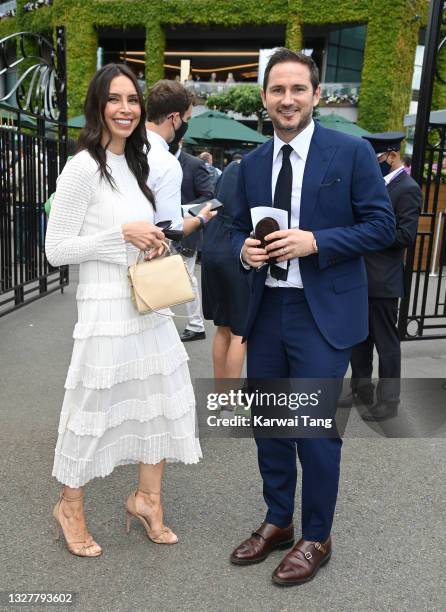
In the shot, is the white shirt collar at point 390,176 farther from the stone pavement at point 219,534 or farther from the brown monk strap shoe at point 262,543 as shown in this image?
the brown monk strap shoe at point 262,543

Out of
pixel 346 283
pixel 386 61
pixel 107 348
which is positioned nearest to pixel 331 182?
pixel 346 283

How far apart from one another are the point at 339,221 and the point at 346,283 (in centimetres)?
26

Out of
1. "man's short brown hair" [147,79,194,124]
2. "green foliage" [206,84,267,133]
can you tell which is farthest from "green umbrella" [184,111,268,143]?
"man's short brown hair" [147,79,194,124]

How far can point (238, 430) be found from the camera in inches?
160

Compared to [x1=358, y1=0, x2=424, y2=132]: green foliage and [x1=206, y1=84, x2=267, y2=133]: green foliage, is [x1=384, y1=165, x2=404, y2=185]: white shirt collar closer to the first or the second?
[x1=206, y1=84, x2=267, y2=133]: green foliage

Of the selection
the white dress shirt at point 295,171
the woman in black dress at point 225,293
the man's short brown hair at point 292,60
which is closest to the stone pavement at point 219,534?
the woman in black dress at point 225,293

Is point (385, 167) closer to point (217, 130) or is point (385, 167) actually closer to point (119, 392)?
point (119, 392)

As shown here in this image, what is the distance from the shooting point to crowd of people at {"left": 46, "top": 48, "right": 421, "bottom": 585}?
237 cm

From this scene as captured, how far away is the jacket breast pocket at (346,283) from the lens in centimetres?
243

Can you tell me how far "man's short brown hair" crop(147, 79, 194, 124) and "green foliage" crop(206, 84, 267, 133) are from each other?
736 inches

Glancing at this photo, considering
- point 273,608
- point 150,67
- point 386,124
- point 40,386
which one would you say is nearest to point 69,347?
point 40,386

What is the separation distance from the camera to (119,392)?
252 centimetres

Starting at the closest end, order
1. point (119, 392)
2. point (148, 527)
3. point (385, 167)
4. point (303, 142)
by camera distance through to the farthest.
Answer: point (303, 142), point (119, 392), point (148, 527), point (385, 167)

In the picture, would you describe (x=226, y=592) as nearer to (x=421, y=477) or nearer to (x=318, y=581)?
(x=318, y=581)
